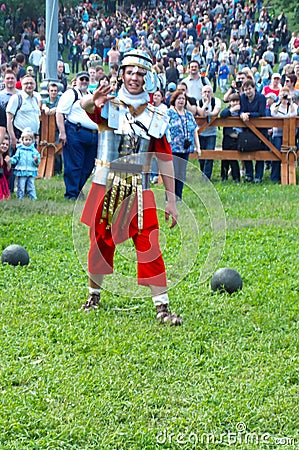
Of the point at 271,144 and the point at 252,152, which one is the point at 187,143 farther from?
the point at 271,144

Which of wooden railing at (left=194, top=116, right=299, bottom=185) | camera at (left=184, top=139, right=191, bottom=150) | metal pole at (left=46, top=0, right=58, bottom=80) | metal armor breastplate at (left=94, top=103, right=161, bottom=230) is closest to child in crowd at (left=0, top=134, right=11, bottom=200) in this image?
camera at (left=184, top=139, right=191, bottom=150)

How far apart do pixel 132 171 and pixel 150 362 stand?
1630 mm

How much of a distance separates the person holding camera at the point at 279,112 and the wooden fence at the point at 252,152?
160 mm

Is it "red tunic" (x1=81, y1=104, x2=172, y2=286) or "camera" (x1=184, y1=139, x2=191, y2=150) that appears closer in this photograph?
"red tunic" (x1=81, y1=104, x2=172, y2=286)

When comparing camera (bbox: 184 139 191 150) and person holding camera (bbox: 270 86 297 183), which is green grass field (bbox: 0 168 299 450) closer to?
camera (bbox: 184 139 191 150)

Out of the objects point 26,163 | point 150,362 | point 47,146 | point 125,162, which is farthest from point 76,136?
point 150,362

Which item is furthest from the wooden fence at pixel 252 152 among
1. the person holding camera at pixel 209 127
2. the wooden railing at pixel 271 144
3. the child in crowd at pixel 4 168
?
the child in crowd at pixel 4 168

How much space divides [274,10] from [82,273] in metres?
44.4

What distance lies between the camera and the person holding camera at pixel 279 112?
1672cm

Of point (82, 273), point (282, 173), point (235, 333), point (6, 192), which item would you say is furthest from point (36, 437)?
point (282, 173)

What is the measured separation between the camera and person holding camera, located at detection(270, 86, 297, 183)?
16.7 metres

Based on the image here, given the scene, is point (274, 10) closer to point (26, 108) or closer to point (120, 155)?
point (26, 108)

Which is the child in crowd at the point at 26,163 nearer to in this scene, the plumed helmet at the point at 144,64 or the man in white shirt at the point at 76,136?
the man in white shirt at the point at 76,136

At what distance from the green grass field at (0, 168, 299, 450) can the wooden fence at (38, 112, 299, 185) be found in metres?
6.17
